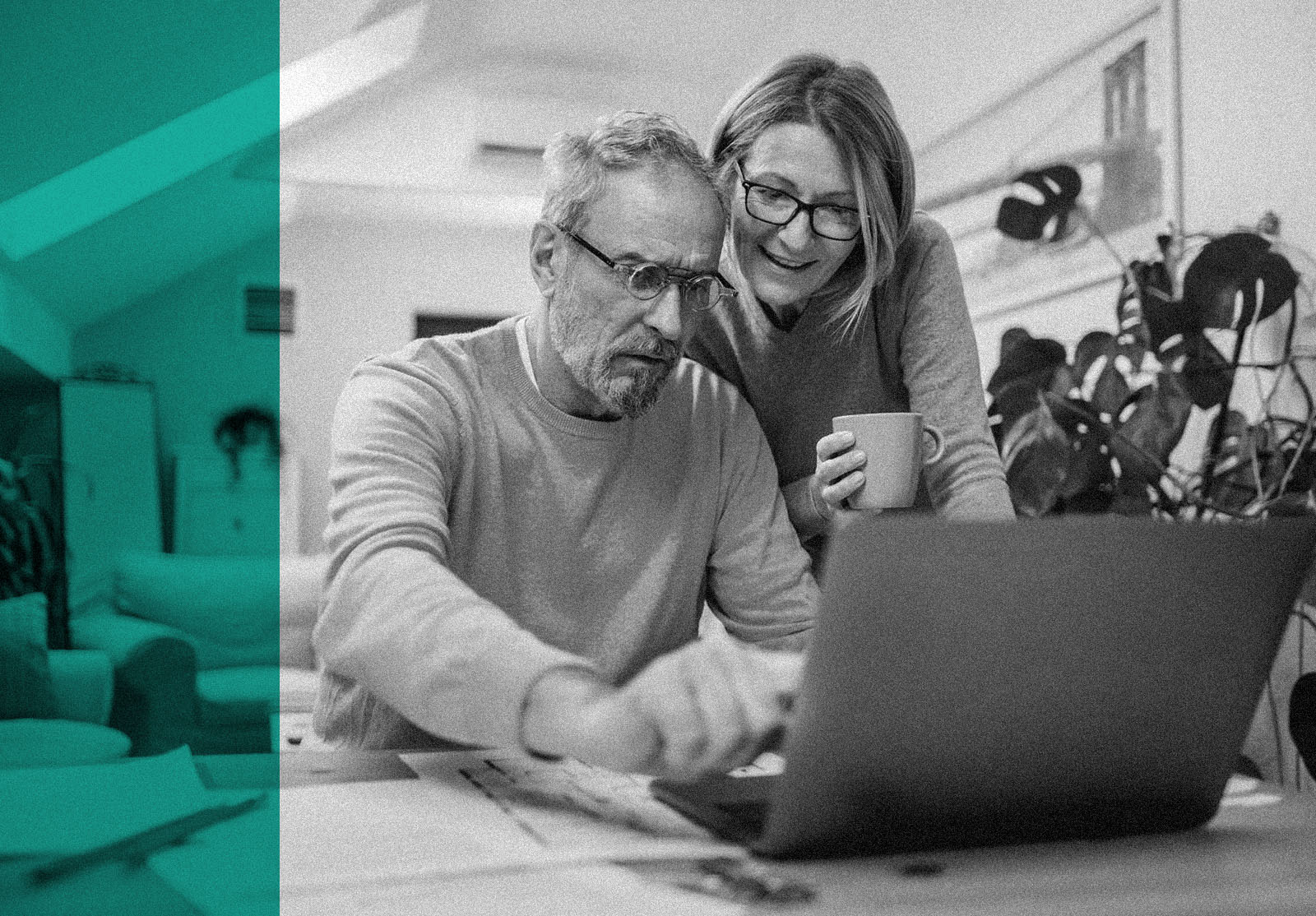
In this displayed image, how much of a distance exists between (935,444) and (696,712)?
80 centimetres

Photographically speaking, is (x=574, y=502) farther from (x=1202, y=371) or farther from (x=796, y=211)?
(x=1202, y=371)

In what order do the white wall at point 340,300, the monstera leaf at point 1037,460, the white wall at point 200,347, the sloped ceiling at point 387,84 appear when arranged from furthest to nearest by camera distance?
the white wall at point 340,300, the white wall at point 200,347, the sloped ceiling at point 387,84, the monstera leaf at point 1037,460

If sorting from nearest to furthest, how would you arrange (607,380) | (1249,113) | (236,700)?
(607,380)
(1249,113)
(236,700)

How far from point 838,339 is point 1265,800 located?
29.5 inches

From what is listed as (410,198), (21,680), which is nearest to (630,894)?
(21,680)

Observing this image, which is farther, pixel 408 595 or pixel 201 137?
pixel 201 137

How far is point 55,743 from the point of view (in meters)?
3.28

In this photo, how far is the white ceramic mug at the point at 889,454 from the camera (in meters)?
1.15

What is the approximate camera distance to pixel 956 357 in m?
1.47

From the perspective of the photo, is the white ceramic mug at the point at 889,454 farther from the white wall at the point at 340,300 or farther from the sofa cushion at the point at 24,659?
the white wall at the point at 340,300

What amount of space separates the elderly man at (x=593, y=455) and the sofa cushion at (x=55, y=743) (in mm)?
2294
